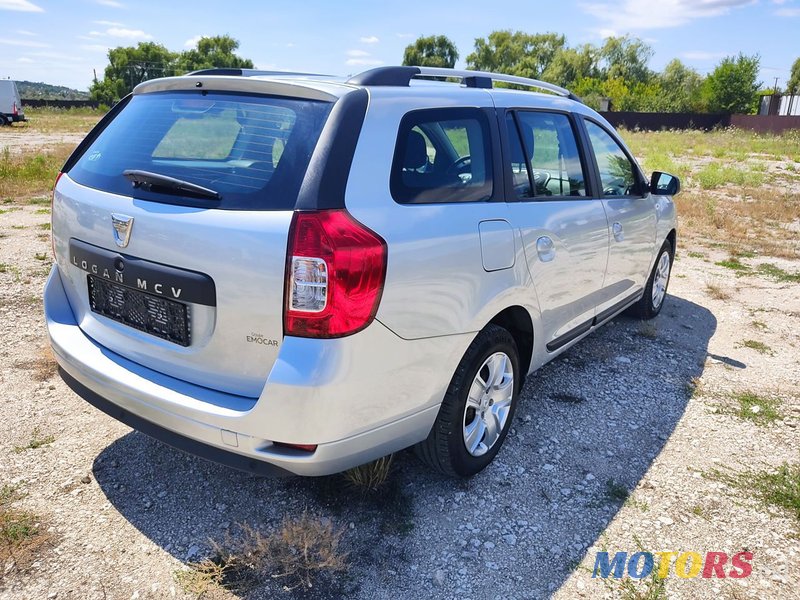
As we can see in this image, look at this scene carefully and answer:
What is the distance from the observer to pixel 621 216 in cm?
410

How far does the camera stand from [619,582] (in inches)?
96.5

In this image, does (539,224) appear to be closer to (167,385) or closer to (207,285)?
(207,285)

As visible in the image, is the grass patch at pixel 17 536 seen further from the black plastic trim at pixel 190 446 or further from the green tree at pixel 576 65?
the green tree at pixel 576 65

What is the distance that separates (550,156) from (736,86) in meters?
64.7

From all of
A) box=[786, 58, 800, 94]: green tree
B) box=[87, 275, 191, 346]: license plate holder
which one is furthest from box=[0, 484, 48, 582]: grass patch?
box=[786, 58, 800, 94]: green tree

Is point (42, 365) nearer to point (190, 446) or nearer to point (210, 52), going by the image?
point (190, 446)

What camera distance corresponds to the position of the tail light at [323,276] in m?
2.06

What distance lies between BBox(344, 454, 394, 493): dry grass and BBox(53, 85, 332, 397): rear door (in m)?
0.88

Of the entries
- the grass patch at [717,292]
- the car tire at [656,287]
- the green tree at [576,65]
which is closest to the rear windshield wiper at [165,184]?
the car tire at [656,287]

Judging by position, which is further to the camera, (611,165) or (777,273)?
(777,273)

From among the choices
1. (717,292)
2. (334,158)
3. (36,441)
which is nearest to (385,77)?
(334,158)

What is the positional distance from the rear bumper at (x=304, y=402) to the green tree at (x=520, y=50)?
86976 millimetres

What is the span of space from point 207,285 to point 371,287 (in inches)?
23.3

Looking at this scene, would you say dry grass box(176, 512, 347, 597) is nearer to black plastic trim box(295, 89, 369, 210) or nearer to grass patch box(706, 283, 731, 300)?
black plastic trim box(295, 89, 369, 210)
